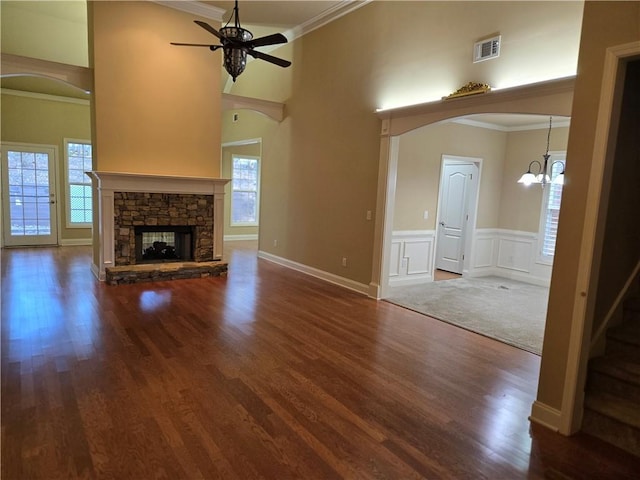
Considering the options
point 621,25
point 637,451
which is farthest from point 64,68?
point 637,451

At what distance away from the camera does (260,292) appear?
5.41 meters

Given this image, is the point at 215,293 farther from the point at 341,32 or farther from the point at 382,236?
the point at 341,32

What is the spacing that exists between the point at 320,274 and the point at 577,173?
450 centimetres

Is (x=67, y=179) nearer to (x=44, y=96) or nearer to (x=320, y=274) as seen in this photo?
(x=44, y=96)

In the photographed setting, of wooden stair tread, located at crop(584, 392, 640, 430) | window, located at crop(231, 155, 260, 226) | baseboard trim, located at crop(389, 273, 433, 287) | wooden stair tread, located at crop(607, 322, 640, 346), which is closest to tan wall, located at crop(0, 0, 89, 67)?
window, located at crop(231, 155, 260, 226)

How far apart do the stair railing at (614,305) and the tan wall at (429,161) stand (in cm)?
350

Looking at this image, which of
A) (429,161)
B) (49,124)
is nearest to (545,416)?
(429,161)

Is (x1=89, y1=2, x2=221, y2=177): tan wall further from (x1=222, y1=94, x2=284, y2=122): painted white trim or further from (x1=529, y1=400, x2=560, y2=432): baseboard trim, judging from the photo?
(x1=529, y1=400, x2=560, y2=432): baseboard trim

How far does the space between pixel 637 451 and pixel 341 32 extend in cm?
578

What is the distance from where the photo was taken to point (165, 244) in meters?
6.52

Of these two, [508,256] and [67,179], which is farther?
[67,179]

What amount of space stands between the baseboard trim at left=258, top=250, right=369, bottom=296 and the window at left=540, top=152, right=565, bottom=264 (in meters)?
3.55

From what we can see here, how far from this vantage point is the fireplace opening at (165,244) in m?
6.15

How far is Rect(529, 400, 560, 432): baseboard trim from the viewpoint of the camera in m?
2.44
